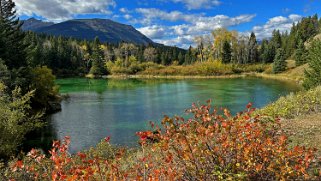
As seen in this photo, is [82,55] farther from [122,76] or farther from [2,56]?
[2,56]

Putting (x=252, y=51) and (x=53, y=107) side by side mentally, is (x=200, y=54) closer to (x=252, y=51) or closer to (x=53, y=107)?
(x=252, y=51)

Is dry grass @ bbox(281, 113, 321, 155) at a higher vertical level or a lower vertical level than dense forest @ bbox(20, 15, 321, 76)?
lower

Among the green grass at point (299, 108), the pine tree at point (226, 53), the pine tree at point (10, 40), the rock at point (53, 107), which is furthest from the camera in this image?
the pine tree at point (226, 53)

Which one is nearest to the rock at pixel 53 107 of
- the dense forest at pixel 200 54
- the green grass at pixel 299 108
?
the green grass at pixel 299 108

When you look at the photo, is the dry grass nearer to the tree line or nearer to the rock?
the rock

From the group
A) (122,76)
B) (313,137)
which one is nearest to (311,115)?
(313,137)

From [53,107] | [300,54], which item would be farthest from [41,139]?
[300,54]

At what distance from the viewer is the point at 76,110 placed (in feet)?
151

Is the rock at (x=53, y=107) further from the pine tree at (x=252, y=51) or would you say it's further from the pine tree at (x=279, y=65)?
the pine tree at (x=252, y=51)

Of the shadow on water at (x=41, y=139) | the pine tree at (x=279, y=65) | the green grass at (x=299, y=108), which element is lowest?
the shadow on water at (x=41, y=139)

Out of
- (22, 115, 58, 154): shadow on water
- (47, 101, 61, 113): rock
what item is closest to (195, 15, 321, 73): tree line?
(47, 101, 61, 113): rock

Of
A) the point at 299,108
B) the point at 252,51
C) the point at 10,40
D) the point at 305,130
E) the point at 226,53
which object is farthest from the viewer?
the point at 252,51

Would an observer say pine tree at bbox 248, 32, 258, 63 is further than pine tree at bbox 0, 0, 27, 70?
Yes

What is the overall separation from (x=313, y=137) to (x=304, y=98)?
834cm
